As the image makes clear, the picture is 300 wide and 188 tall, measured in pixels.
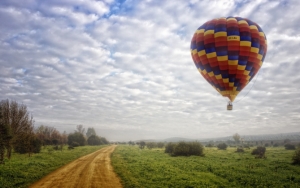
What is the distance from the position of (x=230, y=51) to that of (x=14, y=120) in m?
41.5

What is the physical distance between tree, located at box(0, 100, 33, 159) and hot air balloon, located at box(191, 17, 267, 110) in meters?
36.4

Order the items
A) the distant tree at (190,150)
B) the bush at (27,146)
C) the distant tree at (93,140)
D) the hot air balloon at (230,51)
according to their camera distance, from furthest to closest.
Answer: the distant tree at (93,140) → the distant tree at (190,150) → the bush at (27,146) → the hot air balloon at (230,51)

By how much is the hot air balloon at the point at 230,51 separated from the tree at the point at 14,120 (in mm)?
36377

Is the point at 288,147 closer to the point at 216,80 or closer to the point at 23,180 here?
the point at 216,80

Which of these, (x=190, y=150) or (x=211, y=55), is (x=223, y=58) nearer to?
(x=211, y=55)

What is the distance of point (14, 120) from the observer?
3881 centimetres

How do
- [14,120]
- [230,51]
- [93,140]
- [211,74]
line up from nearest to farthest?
[230,51] < [211,74] < [14,120] < [93,140]

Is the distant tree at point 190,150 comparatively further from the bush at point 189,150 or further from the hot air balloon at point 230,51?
the hot air balloon at point 230,51

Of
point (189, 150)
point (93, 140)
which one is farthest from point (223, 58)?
point (93, 140)

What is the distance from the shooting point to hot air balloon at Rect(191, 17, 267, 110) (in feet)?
74.9

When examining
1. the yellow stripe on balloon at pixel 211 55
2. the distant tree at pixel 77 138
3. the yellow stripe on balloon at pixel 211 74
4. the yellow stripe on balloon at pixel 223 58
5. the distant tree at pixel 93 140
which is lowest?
the distant tree at pixel 93 140

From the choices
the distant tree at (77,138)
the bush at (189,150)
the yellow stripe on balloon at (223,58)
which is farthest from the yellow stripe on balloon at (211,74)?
the distant tree at (77,138)

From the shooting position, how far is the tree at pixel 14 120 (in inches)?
1417

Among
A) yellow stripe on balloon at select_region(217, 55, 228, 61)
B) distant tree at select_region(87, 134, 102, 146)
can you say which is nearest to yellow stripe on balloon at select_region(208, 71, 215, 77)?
yellow stripe on balloon at select_region(217, 55, 228, 61)
